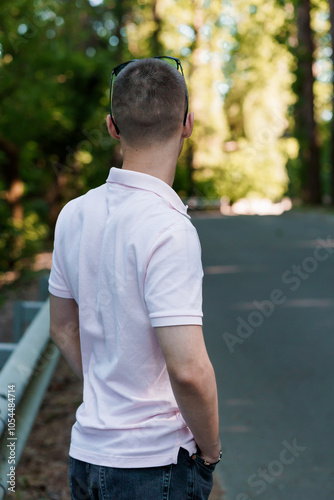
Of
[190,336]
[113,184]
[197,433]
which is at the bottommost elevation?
[197,433]

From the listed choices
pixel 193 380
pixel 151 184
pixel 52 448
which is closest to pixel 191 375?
pixel 193 380

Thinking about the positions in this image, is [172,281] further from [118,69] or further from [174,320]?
[118,69]

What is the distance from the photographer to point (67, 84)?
20750 millimetres

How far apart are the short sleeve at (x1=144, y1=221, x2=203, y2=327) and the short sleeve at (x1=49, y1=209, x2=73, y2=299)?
43 centimetres

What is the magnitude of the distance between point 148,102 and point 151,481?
3.33 feet

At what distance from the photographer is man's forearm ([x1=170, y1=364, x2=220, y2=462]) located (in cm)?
183

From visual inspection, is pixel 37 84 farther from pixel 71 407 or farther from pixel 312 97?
pixel 312 97

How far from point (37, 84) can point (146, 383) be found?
509 inches

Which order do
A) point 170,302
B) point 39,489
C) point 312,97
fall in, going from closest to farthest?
point 170,302
point 39,489
point 312,97

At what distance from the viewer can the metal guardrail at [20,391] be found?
3.11 meters

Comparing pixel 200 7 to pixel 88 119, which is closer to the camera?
pixel 88 119

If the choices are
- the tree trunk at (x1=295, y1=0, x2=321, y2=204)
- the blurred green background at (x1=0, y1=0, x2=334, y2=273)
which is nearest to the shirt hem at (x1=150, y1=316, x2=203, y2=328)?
the blurred green background at (x1=0, y1=0, x2=334, y2=273)

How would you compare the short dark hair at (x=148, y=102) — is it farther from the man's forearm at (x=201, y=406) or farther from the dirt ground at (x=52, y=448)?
the dirt ground at (x=52, y=448)

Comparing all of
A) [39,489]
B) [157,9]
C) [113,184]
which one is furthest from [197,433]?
[157,9]
